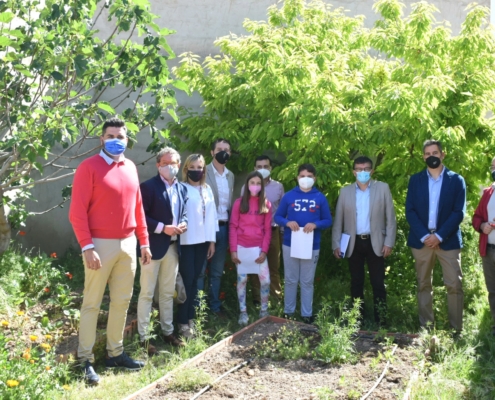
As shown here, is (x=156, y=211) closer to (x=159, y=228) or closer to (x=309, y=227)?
(x=159, y=228)

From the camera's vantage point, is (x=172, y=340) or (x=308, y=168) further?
(x=308, y=168)

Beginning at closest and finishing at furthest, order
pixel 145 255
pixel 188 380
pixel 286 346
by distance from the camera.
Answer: pixel 188 380, pixel 145 255, pixel 286 346

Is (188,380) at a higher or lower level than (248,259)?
lower

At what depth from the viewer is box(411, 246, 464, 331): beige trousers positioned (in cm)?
662

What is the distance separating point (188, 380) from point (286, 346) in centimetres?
134

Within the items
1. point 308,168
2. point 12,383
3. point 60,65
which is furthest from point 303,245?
point 12,383

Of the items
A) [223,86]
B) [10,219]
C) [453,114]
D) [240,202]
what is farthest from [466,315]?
[10,219]

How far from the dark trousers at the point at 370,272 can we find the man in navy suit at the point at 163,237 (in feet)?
6.81

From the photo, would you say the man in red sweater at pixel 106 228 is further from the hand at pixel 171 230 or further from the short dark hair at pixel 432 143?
the short dark hair at pixel 432 143

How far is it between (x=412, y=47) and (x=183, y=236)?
371 centimetres

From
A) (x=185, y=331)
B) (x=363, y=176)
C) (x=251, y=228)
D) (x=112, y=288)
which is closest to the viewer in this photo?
(x=112, y=288)

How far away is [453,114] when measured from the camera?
286 inches

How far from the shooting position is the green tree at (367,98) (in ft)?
22.6

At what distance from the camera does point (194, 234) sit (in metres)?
6.52
